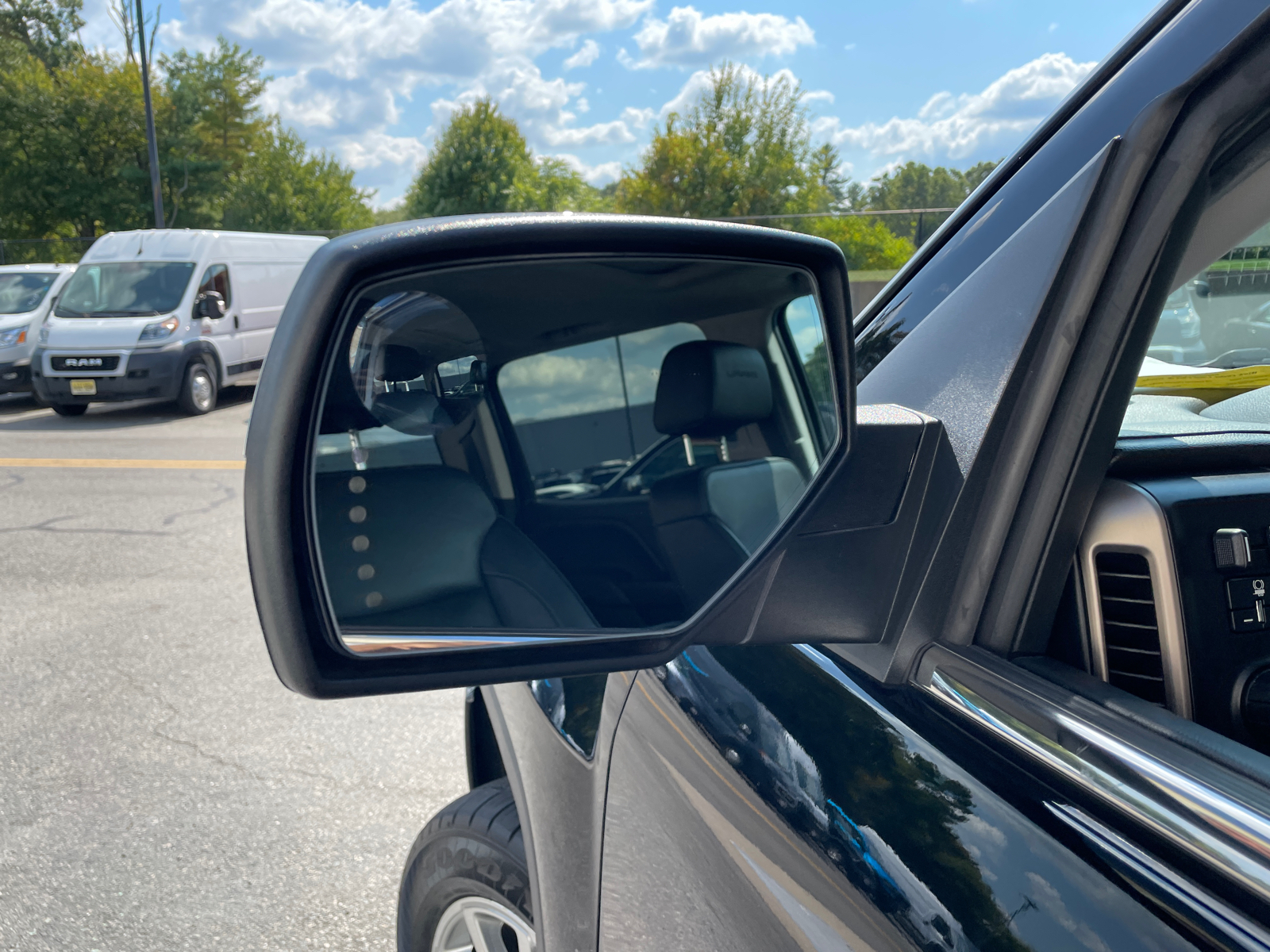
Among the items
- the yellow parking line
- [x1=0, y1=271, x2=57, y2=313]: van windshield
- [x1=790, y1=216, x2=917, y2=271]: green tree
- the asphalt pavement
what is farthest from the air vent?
[x1=0, y1=271, x2=57, y2=313]: van windshield

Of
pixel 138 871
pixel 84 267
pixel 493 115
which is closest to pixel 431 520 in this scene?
pixel 138 871

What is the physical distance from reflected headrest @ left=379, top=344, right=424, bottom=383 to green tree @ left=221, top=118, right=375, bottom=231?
147 feet

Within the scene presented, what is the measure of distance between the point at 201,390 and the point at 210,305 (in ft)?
3.86

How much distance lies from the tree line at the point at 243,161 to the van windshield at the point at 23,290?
2003 cm

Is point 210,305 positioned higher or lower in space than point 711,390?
higher

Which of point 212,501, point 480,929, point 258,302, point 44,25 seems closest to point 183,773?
point 480,929

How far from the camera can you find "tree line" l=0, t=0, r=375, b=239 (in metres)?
38.0

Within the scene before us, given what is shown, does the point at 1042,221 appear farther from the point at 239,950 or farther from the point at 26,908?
the point at 26,908

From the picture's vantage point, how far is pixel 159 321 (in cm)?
1309

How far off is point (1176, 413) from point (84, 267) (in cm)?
1527

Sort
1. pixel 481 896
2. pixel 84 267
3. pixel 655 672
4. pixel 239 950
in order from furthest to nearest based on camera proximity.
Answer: pixel 84 267 < pixel 239 950 < pixel 481 896 < pixel 655 672

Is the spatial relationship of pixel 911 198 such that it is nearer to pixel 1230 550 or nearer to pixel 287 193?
pixel 1230 550

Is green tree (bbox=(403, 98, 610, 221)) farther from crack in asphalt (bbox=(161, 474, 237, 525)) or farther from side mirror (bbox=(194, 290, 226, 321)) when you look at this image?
crack in asphalt (bbox=(161, 474, 237, 525))

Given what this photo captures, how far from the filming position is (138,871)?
3033 millimetres
